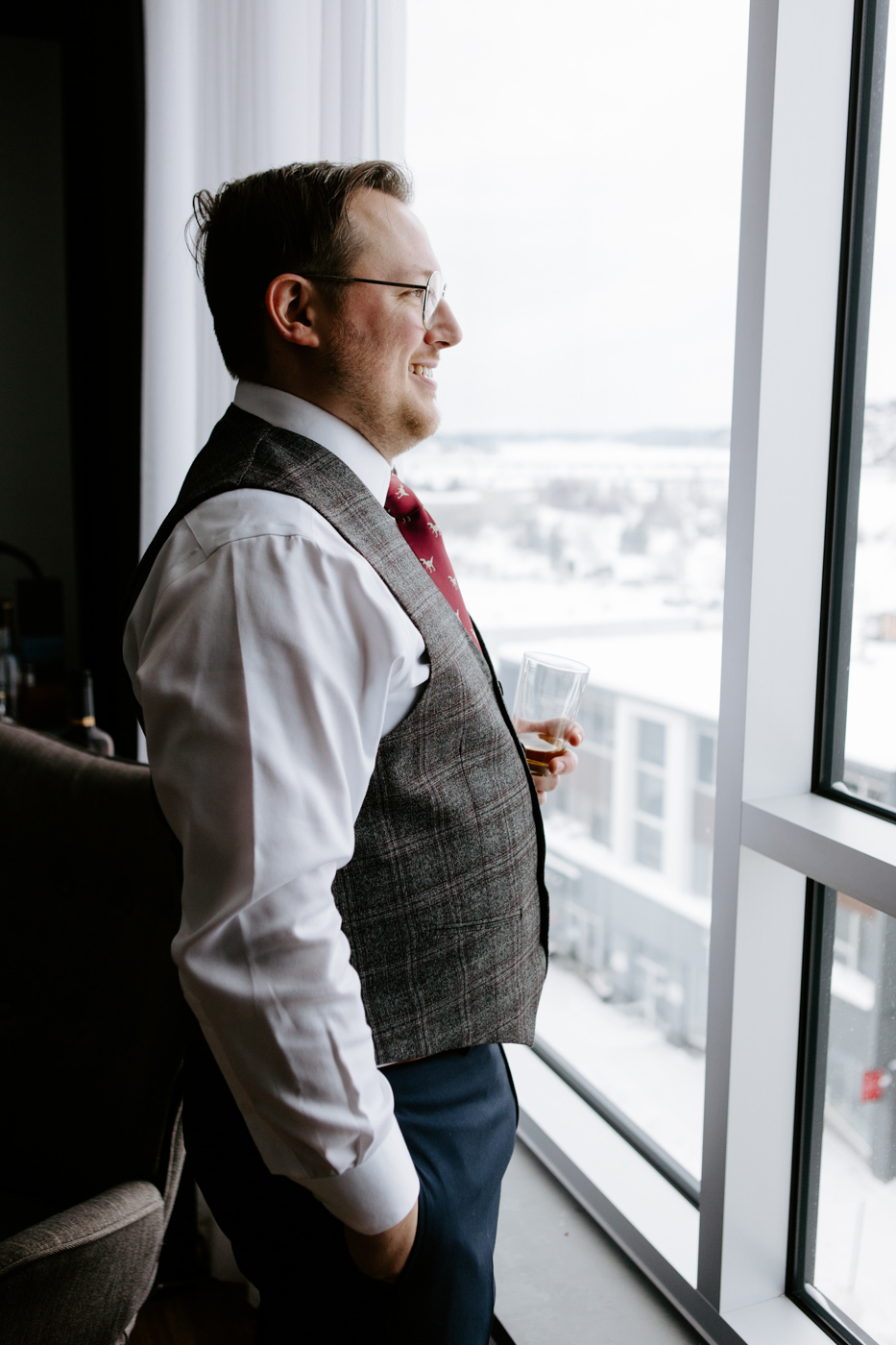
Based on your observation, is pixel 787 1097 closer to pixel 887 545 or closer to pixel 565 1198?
pixel 565 1198

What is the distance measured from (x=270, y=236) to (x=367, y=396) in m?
0.18

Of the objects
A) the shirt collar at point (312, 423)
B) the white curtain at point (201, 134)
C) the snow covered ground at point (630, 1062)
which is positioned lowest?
the snow covered ground at point (630, 1062)

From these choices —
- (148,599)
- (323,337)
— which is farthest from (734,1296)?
(323,337)

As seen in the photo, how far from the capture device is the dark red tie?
1.06 m

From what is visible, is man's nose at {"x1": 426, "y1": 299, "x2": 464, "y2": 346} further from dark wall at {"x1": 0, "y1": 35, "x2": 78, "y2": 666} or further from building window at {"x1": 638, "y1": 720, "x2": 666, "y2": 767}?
dark wall at {"x1": 0, "y1": 35, "x2": 78, "y2": 666}

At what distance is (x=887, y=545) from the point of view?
1130mm

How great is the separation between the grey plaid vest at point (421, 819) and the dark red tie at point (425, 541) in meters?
0.11

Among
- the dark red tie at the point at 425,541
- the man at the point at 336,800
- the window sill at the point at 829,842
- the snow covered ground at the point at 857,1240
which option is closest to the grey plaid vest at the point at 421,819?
the man at the point at 336,800

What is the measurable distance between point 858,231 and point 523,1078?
1453 mm

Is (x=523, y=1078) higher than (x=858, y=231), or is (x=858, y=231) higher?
(x=858, y=231)

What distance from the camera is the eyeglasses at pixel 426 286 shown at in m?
0.95

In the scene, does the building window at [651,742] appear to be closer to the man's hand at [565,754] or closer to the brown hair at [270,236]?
the man's hand at [565,754]

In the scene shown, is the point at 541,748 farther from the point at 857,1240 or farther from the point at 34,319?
the point at 34,319

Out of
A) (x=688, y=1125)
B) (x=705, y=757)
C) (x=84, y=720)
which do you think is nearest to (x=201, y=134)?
(x=84, y=720)
